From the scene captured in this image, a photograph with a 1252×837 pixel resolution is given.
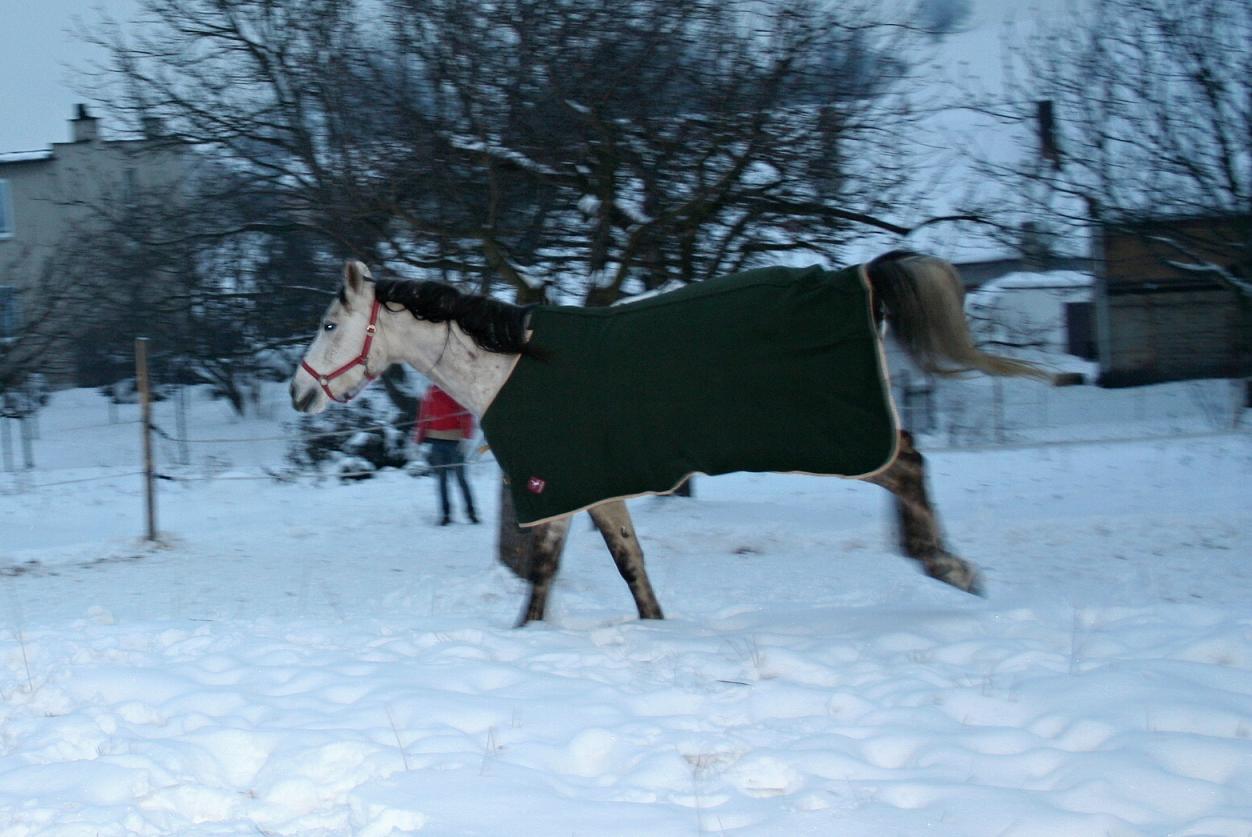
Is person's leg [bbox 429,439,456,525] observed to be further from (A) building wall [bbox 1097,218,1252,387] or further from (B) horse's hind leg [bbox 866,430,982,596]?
(A) building wall [bbox 1097,218,1252,387]

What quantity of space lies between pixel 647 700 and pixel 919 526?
183 centimetres

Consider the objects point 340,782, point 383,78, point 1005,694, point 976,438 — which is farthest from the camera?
point 976,438

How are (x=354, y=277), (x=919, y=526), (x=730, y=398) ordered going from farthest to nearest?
(x=354, y=277) < (x=919, y=526) < (x=730, y=398)

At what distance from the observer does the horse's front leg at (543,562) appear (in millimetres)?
5398

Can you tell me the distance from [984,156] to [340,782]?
9.50m

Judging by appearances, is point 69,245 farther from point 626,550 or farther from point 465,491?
point 626,550

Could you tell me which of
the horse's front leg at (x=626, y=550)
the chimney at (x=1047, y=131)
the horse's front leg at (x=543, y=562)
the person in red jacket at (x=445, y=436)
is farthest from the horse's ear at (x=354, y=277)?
the chimney at (x=1047, y=131)

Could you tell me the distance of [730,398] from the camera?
499 centimetres

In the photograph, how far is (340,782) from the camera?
326cm

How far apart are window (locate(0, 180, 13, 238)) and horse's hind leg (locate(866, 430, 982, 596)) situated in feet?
99.5

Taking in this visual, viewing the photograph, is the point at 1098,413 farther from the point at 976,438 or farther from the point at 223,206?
the point at 223,206

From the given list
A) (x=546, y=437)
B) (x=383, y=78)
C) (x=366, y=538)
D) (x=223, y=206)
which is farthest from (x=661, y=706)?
(x=223, y=206)

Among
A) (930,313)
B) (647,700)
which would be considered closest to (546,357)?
(930,313)

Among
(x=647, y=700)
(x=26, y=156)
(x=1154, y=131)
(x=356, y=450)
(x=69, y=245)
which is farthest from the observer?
(x=26, y=156)
